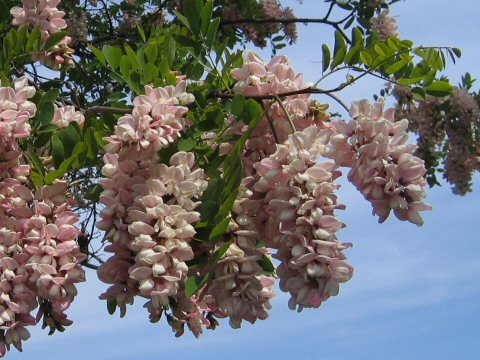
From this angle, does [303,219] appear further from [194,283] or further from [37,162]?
[37,162]

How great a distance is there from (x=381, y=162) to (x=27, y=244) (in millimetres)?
691

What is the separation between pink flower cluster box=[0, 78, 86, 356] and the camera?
1622mm

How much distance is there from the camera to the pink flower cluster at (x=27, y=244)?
63.9 inches

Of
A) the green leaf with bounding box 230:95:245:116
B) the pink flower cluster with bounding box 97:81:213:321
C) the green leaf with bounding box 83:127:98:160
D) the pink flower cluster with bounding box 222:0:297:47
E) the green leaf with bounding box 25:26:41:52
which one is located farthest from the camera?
Answer: the pink flower cluster with bounding box 222:0:297:47

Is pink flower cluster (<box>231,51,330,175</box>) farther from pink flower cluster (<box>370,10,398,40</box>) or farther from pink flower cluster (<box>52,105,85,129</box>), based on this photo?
pink flower cluster (<box>370,10,398,40</box>)

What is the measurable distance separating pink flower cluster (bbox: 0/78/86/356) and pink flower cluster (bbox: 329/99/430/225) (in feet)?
1.81

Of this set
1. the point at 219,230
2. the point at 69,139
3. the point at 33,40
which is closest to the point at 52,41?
the point at 33,40

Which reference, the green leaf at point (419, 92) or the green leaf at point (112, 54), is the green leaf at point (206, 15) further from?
the green leaf at point (419, 92)

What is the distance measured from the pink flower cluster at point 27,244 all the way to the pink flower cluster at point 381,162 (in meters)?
0.55

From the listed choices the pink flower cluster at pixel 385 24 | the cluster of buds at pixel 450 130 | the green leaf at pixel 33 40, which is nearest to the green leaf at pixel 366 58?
the green leaf at pixel 33 40

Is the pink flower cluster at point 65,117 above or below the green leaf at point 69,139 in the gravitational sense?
above

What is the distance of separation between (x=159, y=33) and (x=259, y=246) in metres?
1.11

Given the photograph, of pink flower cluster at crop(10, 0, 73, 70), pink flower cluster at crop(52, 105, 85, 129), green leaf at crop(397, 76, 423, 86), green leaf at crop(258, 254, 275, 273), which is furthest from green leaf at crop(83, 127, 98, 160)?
pink flower cluster at crop(10, 0, 73, 70)

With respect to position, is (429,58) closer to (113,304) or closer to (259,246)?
(259,246)
